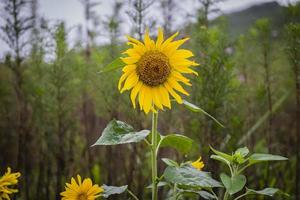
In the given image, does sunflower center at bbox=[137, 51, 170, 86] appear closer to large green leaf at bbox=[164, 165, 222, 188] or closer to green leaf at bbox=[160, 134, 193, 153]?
green leaf at bbox=[160, 134, 193, 153]

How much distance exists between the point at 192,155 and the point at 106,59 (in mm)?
1192

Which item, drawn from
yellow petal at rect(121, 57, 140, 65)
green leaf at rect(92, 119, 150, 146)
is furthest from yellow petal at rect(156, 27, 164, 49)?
green leaf at rect(92, 119, 150, 146)

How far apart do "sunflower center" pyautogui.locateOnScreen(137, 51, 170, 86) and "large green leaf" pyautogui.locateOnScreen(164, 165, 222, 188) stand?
0.37m

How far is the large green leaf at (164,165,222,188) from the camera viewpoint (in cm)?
141

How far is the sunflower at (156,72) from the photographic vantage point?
154 cm

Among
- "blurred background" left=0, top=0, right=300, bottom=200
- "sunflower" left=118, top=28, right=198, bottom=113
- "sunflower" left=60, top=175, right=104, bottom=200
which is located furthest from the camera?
"blurred background" left=0, top=0, right=300, bottom=200

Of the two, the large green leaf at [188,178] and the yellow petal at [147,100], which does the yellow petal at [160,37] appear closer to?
the yellow petal at [147,100]

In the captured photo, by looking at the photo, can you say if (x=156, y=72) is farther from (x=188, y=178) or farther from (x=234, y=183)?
(x=234, y=183)

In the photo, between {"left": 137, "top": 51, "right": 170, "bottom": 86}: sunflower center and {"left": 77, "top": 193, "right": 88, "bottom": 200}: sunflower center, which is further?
{"left": 77, "top": 193, "right": 88, "bottom": 200}: sunflower center

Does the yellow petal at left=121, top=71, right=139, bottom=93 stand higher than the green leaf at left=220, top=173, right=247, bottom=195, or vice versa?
the yellow petal at left=121, top=71, right=139, bottom=93

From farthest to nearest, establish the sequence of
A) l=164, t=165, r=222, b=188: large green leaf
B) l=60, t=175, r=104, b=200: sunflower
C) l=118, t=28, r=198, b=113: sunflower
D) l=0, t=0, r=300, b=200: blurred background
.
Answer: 1. l=0, t=0, r=300, b=200: blurred background
2. l=60, t=175, r=104, b=200: sunflower
3. l=118, t=28, r=198, b=113: sunflower
4. l=164, t=165, r=222, b=188: large green leaf

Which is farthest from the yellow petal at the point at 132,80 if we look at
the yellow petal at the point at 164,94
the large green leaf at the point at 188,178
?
the large green leaf at the point at 188,178

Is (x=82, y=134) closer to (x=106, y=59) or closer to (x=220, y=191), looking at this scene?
(x=106, y=59)

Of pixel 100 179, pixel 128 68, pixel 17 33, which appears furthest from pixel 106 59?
pixel 128 68
